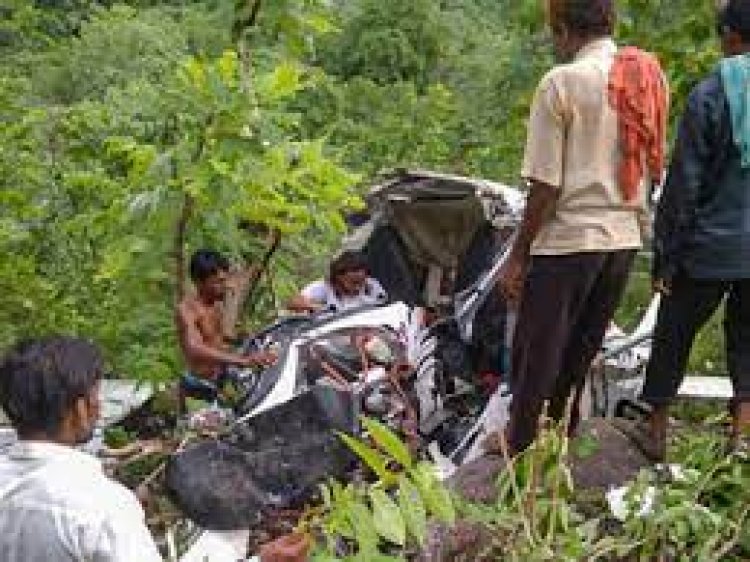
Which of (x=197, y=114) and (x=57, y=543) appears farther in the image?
(x=197, y=114)

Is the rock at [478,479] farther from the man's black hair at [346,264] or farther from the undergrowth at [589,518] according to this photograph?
the man's black hair at [346,264]

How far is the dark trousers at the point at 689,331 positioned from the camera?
468 centimetres

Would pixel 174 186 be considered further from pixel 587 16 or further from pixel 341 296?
pixel 587 16

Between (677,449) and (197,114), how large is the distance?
255 cm

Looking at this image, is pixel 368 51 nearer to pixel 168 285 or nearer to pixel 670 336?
pixel 168 285

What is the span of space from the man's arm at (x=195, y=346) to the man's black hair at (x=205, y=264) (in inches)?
6.5

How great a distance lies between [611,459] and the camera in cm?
489

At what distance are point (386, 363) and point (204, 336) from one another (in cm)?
130

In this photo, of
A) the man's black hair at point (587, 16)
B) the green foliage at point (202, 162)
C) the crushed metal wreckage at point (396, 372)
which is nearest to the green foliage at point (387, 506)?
the crushed metal wreckage at point (396, 372)

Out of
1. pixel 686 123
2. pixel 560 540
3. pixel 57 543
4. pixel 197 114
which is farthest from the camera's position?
pixel 197 114

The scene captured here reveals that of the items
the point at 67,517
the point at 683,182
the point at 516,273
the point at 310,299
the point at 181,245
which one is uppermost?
the point at 683,182

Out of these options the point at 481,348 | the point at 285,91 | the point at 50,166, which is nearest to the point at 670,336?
the point at 481,348

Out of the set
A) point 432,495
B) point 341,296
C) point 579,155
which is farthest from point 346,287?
point 432,495

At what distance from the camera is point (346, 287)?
7.63m
